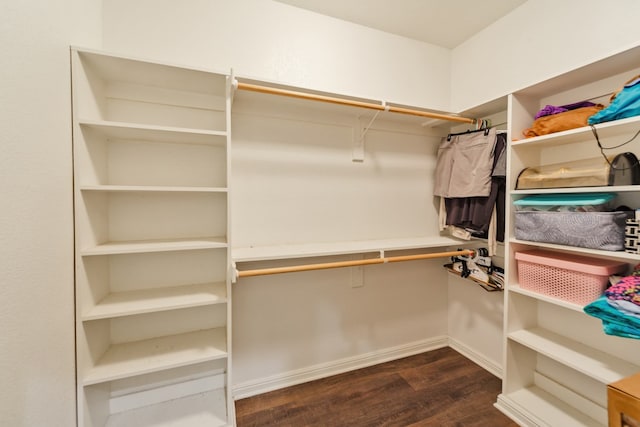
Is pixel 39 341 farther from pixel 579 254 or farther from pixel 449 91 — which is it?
pixel 449 91

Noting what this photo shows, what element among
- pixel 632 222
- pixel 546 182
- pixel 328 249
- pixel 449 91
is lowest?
pixel 328 249

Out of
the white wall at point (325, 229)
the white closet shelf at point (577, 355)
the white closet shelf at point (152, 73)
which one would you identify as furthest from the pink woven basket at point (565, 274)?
the white closet shelf at point (152, 73)

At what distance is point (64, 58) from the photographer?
111cm

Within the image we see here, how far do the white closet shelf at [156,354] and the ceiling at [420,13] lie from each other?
2.29 meters

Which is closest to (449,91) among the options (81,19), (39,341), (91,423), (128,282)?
(81,19)

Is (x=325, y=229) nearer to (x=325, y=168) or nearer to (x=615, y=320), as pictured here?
(x=325, y=168)

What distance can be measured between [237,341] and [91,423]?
0.77 metres

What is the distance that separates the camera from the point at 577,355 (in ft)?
4.76

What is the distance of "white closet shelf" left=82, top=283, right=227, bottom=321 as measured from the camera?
4.19ft

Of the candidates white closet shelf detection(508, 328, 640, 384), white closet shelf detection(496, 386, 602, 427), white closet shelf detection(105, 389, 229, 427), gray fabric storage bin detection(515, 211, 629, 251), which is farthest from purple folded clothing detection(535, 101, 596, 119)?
white closet shelf detection(105, 389, 229, 427)

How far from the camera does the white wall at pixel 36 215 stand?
800mm

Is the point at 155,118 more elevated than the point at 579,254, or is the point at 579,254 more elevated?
the point at 155,118

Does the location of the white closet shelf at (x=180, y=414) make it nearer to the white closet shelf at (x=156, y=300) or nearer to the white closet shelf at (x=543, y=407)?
the white closet shelf at (x=156, y=300)

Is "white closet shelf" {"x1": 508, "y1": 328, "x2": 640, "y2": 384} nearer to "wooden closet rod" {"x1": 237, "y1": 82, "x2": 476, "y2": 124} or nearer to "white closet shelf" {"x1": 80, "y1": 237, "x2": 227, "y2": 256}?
"wooden closet rod" {"x1": 237, "y1": 82, "x2": 476, "y2": 124}
